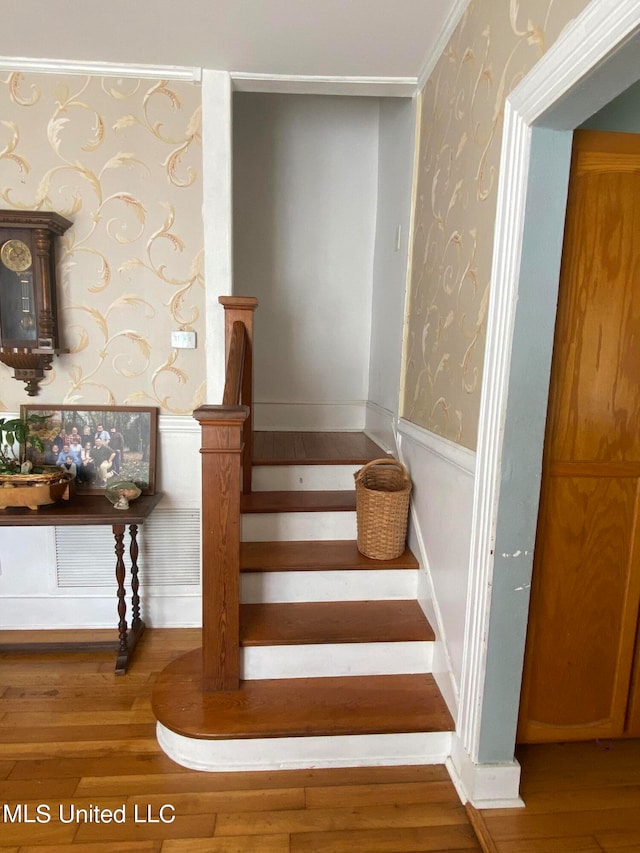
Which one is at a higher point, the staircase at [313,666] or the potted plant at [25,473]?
the potted plant at [25,473]

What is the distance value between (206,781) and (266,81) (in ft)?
9.27

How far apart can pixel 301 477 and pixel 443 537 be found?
3.00 feet

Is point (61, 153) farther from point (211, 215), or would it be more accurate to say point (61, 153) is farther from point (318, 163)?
point (318, 163)

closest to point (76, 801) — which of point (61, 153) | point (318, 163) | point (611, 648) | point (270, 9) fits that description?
point (611, 648)

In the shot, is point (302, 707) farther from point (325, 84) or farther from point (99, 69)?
point (99, 69)

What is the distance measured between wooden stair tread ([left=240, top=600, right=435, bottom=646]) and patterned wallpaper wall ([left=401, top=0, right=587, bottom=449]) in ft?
2.56

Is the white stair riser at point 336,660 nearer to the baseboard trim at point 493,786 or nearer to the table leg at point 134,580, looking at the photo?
the baseboard trim at point 493,786

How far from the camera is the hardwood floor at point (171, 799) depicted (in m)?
1.51

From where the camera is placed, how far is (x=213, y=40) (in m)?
2.06

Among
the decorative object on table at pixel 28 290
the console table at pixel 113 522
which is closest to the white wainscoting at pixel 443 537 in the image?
the console table at pixel 113 522

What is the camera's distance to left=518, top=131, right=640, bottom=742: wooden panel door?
4.90ft

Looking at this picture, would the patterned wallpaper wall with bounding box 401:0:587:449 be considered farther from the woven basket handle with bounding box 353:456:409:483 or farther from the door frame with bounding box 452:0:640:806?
the woven basket handle with bounding box 353:456:409:483

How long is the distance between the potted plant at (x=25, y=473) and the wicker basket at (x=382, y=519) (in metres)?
1.35

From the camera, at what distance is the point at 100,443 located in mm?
2508
